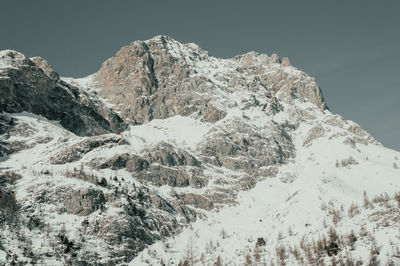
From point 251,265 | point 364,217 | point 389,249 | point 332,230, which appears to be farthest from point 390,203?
point 251,265

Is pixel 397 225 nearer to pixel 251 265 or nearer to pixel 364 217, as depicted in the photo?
pixel 364 217

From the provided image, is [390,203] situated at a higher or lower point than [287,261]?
higher

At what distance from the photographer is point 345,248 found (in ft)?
441

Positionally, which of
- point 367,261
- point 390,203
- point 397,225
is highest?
point 390,203

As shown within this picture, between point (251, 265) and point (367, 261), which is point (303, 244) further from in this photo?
point (367, 261)

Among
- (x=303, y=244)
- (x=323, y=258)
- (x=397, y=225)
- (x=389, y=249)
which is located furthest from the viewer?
(x=303, y=244)

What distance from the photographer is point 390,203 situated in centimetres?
14862

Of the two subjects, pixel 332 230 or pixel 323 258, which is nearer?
pixel 323 258

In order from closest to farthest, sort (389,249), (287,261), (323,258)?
(389,249) < (323,258) < (287,261)

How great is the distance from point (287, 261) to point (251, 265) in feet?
80.8

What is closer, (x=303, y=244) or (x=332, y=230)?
(x=332, y=230)

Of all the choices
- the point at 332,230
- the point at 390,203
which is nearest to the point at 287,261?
the point at 332,230

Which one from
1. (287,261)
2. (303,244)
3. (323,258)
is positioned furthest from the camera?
(303,244)

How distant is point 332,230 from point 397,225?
38.6 metres
